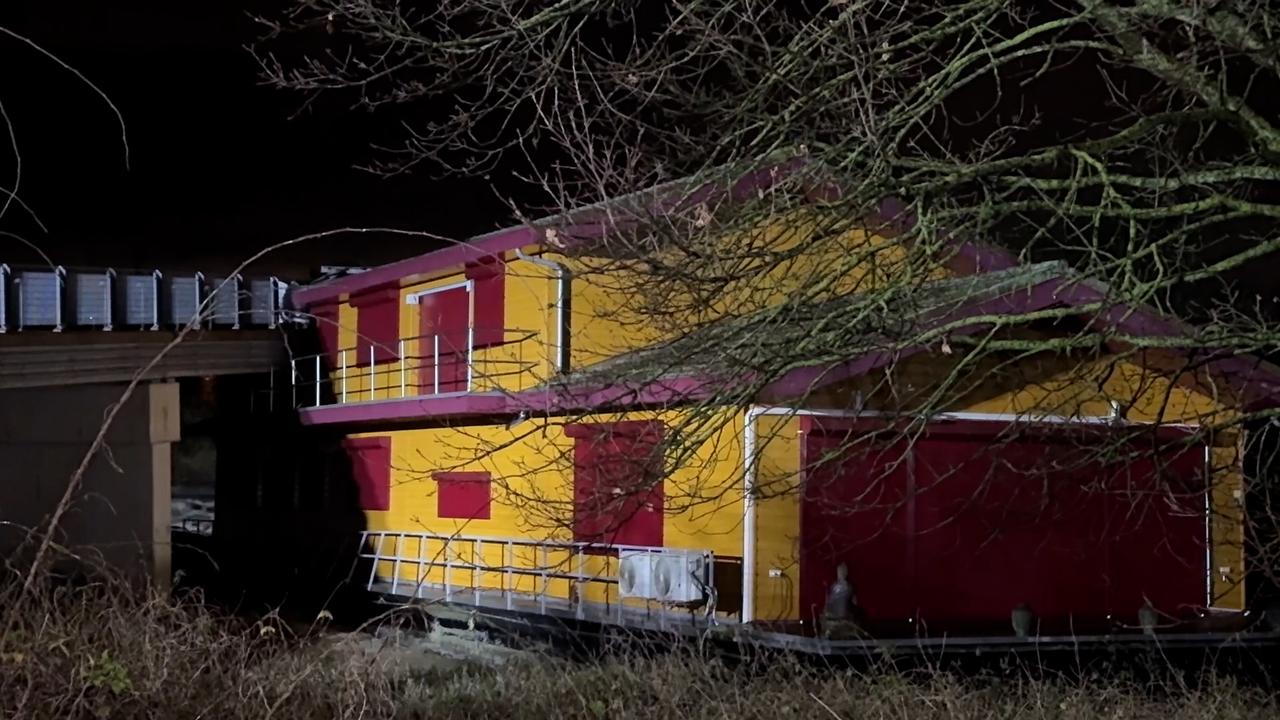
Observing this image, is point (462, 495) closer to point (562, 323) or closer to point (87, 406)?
point (562, 323)

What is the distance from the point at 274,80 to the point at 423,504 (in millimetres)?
11024

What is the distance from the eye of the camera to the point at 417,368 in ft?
57.5

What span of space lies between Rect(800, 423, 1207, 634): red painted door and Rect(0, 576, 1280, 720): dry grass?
259cm

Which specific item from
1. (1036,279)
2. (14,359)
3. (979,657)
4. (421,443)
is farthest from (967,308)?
(14,359)

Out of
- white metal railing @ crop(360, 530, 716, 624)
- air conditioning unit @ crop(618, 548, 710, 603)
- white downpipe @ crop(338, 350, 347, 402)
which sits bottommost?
white metal railing @ crop(360, 530, 716, 624)

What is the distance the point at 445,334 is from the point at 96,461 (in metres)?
5.33

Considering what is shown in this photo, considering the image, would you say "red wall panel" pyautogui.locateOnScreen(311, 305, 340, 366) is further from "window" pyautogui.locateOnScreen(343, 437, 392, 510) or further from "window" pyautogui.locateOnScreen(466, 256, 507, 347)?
"window" pyautogui.locateOnScreen(466, 256, 507, 347)

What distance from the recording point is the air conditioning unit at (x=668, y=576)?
12500mm

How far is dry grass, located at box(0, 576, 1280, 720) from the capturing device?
6941mm

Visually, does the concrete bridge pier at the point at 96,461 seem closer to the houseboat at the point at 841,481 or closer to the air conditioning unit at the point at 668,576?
the houseboat at the point at 841,481

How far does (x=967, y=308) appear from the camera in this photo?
11.7 meters

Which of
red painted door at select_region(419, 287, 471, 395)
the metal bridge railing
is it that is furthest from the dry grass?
the metal bridge railing

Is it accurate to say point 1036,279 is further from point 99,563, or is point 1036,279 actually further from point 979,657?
point 99,563

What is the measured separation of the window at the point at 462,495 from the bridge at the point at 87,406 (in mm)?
3456
